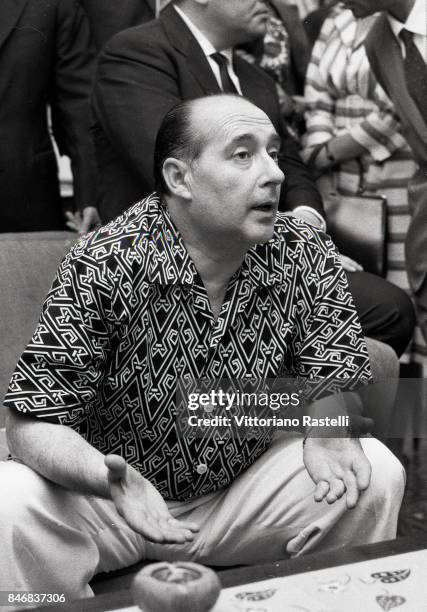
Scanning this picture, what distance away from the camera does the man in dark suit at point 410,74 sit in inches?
106

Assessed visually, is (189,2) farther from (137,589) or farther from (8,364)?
(137,589)

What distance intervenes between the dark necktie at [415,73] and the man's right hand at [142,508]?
5.29ft

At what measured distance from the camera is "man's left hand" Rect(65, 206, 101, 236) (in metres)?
2.82

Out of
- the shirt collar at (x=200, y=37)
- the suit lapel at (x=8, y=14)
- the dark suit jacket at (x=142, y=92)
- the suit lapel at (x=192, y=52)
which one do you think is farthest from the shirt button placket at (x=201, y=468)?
the suit lapel at (x=8, y=14)

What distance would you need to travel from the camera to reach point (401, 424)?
290cm

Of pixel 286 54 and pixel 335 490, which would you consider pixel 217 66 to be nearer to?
pixel 286 54

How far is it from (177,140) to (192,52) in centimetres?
81

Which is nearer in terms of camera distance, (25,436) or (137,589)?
(137,589)

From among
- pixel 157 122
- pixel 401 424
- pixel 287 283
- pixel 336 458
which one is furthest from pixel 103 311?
pixel 401 424

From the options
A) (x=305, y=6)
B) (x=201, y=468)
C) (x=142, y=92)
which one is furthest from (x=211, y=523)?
(x=305, y=6)

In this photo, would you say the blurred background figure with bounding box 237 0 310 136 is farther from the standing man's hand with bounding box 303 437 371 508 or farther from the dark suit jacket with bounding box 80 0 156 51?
the standing man's hand with bounding box 303 437 371 508

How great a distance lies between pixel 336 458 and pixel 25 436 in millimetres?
564

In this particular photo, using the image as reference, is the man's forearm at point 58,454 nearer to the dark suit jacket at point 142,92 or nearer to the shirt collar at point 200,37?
the dark suit jacket at point 142,92

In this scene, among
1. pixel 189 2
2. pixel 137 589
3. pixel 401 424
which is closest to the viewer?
pixel 137 589
